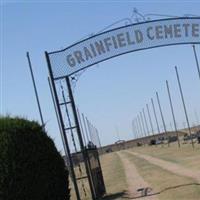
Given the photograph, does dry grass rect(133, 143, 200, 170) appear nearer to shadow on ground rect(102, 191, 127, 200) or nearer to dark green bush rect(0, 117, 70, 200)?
shadow on ground rect(102, 191, 127, 200)

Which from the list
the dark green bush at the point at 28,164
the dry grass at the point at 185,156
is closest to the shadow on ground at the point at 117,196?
the dry grass at the point at 185,156

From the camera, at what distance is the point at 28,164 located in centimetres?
1388

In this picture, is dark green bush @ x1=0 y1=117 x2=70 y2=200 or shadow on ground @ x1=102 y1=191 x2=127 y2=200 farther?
shadow on ground @ x1=102 y1=191 x2=127 y2=200

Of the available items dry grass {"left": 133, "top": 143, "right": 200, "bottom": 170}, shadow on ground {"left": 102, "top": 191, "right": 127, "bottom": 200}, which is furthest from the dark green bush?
dry grass {"left": 133, "top": 143, "right": 200, "bottom": 170}

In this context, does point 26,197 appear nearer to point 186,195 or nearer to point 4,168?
point 4,168

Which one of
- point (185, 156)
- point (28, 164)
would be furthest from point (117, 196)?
point (185, 156)

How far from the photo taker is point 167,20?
66.3 feet

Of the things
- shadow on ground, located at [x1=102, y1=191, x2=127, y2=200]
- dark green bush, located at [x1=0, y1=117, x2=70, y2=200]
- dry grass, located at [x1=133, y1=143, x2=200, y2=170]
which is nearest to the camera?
dark green bush, located at [x1=0, y1=117, x2=70, y2=200]

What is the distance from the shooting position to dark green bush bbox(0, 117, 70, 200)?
13.6 m

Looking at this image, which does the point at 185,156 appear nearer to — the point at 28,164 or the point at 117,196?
the point at 117,196

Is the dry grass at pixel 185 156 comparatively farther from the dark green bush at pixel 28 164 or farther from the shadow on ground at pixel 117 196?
the dark green bush at pixel 28 164

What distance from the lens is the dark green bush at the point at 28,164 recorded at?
13602 millimetres

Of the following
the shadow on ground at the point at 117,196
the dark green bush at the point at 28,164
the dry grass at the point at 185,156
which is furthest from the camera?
the dry grass at the point at 185,156

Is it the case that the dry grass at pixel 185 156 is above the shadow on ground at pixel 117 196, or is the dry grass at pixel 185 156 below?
below
